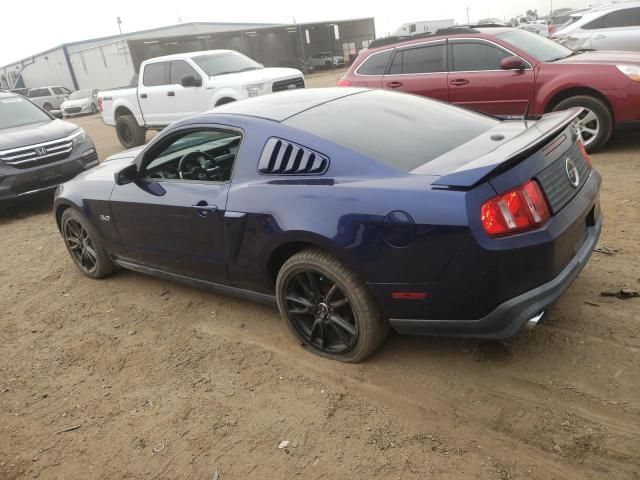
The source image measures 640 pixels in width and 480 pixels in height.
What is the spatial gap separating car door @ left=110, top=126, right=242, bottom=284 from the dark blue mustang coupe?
0.01 m

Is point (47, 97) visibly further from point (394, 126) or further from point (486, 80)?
point (394, 126)

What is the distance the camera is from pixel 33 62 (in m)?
44.2

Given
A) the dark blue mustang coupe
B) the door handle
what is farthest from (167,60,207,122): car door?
the door handle

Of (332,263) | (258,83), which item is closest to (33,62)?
(258,83)

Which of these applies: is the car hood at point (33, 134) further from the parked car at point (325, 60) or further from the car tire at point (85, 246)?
the parked car at point (325, 60)

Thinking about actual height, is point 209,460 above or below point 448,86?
below

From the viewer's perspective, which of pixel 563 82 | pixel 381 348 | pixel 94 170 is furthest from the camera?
pixel 563 82

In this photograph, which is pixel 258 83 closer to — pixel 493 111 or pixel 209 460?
pixel 493 111

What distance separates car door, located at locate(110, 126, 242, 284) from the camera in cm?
343

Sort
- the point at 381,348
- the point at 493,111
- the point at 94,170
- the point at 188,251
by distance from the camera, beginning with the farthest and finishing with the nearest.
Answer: the point at 493,111, the point at 94,170, the point at 188,251, the point at 381,348

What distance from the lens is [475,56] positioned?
705cm

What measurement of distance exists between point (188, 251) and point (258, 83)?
21.7 ft

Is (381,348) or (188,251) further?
(188,251)

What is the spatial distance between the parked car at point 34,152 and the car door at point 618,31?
9973 mm
